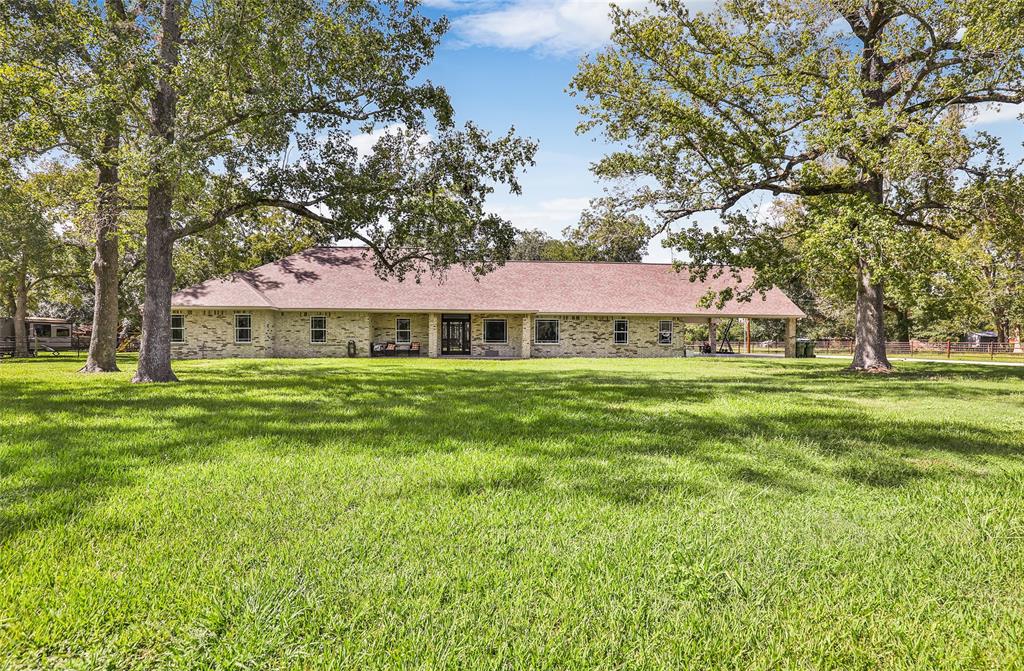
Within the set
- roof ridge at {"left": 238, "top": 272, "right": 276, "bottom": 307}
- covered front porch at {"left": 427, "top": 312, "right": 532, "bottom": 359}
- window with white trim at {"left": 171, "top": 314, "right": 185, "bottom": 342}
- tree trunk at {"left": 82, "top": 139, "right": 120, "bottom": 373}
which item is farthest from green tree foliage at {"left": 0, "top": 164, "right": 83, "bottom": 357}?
covered front porch at {"left": 427, "top": 312, "right": 532, "bottom": 359}

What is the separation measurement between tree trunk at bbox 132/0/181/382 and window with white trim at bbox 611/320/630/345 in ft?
69.9

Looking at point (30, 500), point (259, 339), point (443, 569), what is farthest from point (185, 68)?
point (259, 339)

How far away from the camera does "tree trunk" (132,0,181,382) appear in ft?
46.9

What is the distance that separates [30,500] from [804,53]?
21693 millimetres

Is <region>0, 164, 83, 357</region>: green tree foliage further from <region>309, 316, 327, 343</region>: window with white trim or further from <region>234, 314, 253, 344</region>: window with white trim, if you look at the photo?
<region>309, 316, 327, 343</region>: window with white trim

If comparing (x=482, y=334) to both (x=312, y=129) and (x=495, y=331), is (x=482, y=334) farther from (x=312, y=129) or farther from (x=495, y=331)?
(x=312, y=129)

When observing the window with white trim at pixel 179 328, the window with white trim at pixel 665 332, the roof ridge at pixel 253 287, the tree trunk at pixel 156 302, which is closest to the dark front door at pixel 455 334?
the roof ridge at pixel 253 287

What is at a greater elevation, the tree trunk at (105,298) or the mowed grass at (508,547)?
the tree trunk at (105,298)

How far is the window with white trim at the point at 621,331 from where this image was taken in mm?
30531

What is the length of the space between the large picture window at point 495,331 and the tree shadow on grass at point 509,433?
682 inches

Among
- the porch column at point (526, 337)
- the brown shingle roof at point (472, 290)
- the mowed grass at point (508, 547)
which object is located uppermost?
the brown shingle roof at point (472, 290)

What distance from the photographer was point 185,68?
12812mm

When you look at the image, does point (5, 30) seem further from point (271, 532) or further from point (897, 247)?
point (897, 247)

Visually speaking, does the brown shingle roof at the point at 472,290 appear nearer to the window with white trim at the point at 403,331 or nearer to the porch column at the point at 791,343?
the porch column at the point at 791,343
